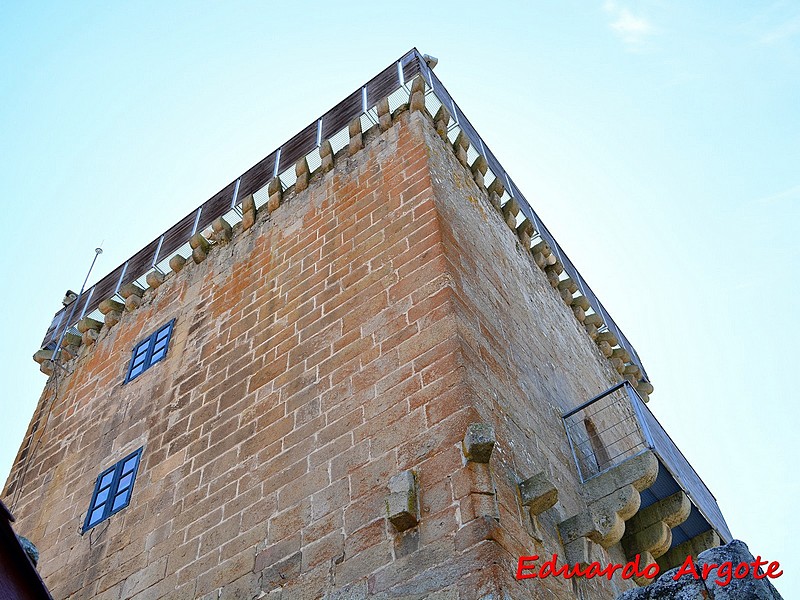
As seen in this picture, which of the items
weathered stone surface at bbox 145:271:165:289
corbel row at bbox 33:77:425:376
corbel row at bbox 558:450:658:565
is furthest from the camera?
weathered stone surface at bbox 145:271:165:289

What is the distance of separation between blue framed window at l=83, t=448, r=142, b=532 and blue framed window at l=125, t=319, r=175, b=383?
4.82 feet

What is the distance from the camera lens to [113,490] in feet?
25.4

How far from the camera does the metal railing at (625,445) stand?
7000 mm

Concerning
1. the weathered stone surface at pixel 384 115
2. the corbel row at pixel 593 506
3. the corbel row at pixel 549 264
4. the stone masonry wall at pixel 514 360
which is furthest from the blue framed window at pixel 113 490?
the corbel row at pixel 549 264

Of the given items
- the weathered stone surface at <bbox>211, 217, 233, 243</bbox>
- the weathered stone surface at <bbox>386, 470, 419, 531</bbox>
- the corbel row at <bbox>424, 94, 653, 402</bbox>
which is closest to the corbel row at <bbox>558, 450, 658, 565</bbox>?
the weathered stone surface at <bbox>386, 470, 419, 531</bbox>

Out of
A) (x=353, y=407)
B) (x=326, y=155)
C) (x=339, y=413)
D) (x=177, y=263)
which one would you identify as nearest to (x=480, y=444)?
(x=353, y=407)

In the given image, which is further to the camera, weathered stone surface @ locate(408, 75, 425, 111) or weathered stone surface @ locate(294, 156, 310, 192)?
weathered stone surface @ locate(294, 156, 310, 192)

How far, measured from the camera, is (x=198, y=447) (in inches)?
285

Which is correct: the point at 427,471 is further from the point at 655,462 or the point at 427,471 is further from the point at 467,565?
the point at 655,462

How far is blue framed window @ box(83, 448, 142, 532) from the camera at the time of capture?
7514 mm

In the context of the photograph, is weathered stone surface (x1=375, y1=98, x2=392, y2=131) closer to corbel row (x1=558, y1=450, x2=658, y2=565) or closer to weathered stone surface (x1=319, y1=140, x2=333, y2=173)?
weathered stone surface (x1=319, y1=140, x2=333, y2=173)

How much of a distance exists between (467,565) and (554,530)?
126cm

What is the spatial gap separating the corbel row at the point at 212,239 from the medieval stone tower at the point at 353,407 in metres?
0.03

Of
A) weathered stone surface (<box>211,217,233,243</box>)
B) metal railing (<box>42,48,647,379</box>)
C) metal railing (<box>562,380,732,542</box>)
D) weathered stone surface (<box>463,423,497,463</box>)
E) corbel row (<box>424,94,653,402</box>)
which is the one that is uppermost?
metal railing (<box>42,48,647,379</box>)
